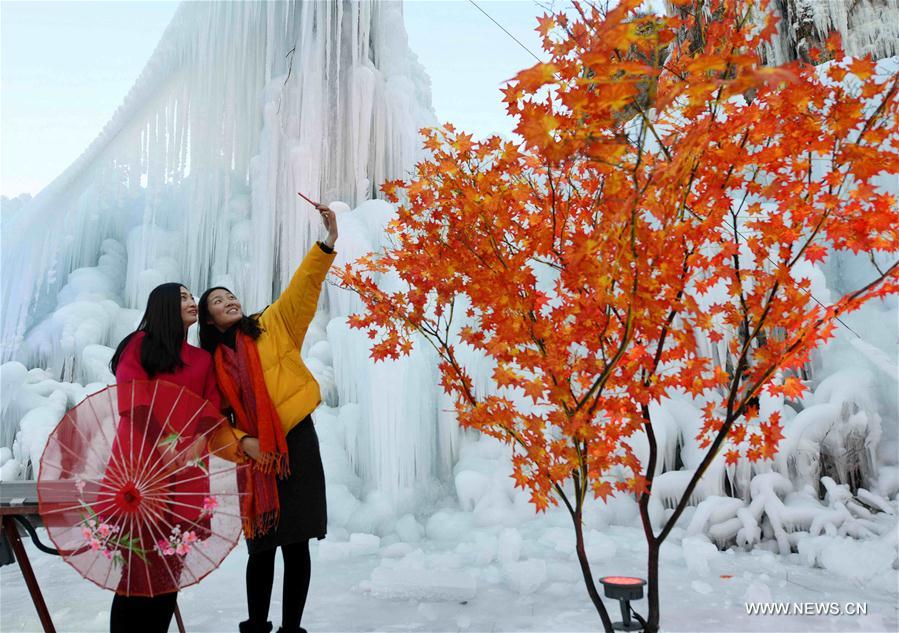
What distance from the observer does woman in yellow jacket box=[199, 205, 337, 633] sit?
1361 millimetres

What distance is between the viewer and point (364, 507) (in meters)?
3.45

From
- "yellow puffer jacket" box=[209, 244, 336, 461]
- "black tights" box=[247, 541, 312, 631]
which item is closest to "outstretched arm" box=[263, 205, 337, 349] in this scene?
"yellow puffer jacket" box=[209, 244, 336, 461]

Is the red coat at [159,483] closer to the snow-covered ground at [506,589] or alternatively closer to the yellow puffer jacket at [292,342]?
the yellow puffer jacket at [292,342]

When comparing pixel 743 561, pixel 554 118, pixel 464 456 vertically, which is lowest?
pixel 743 561

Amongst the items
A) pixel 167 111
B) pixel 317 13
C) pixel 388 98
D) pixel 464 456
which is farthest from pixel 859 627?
pixel 167 111

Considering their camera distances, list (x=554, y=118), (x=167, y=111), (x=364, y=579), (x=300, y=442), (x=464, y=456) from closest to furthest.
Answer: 1. (x=554, y=118)
2. (x=300, y=442)
3. (x=364, y=579)
4. (x=464, y=456)
5. (x=167, y=111)

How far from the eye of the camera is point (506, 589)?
2.45 metres

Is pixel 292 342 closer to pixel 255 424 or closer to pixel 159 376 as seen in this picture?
pixel 255 424

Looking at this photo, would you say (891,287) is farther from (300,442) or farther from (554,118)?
(300,442)

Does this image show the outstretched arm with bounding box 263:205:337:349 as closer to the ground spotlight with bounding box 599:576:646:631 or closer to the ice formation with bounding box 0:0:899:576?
the ground spotlight with bounding box 599:576:646:631

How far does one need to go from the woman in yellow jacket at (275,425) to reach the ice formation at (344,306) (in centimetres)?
112

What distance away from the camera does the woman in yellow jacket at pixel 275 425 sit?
1.36 metres

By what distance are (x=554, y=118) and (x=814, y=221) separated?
2.23 feet

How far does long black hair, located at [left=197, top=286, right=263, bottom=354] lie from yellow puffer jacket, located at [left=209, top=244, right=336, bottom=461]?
0.03 meters
